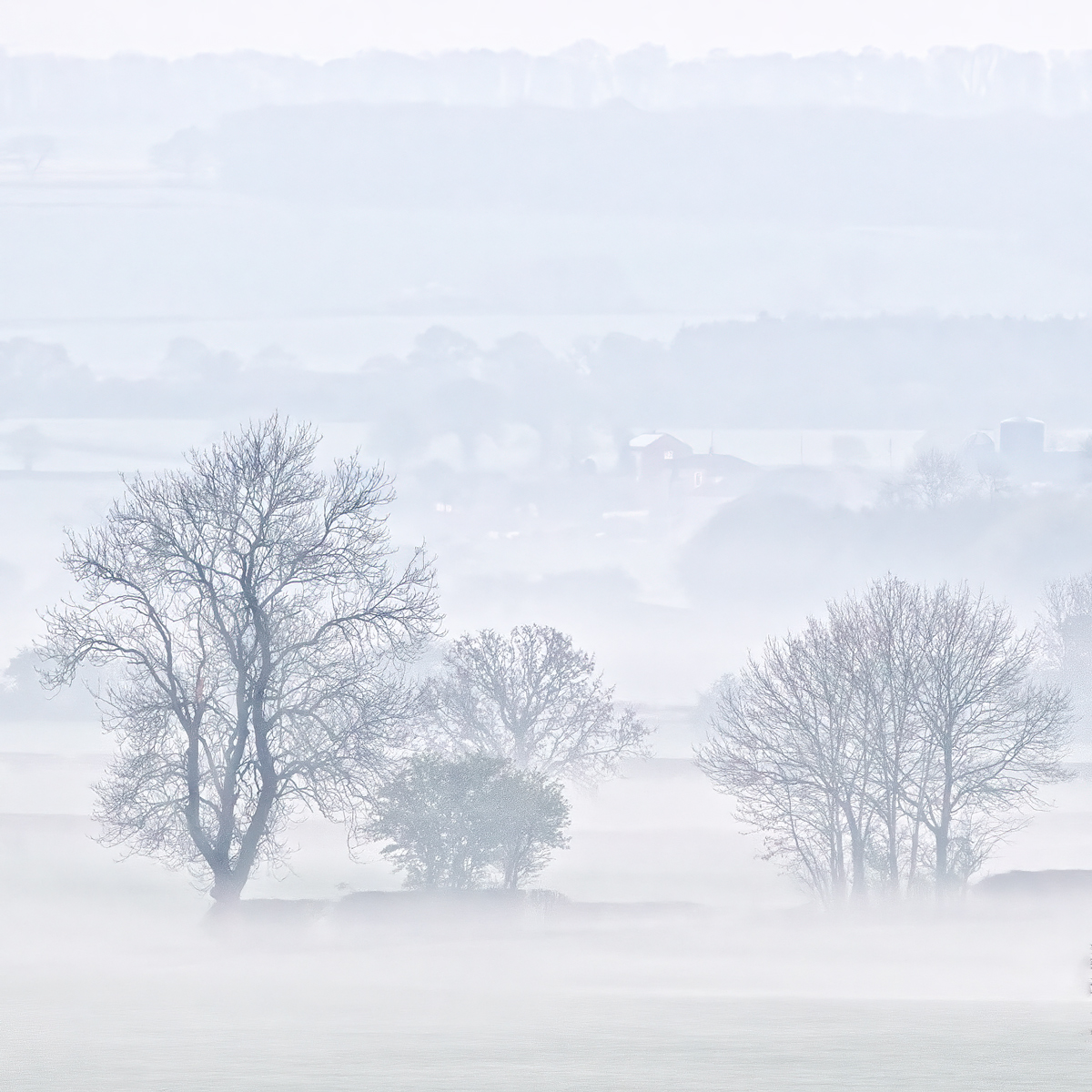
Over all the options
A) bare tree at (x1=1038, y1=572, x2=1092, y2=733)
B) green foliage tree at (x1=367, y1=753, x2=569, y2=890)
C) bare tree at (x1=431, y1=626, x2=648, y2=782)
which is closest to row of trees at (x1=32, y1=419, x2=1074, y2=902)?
green foliage tree at (x1=367, y1=753, x2=569, y2=890)

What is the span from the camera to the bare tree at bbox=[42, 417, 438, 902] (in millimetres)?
44250

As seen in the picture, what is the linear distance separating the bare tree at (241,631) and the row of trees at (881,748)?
14.6 meters

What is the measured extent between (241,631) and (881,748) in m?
21.1

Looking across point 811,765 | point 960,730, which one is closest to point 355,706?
point 811,765

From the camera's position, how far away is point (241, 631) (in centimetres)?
4434

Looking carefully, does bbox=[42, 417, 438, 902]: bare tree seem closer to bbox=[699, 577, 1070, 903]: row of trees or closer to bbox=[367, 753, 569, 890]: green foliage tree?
bbox=[367, 753, 569, 890]: green foliage tree

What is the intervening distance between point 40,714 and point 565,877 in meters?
79.1

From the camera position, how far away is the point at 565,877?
68.5 meters

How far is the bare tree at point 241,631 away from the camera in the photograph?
44.2 m

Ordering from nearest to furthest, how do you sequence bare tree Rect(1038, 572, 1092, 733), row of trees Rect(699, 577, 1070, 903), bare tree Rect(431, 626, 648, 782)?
row of trees Rect(699, 577, 1070, 903), bare tree Rect(431, 626, 648, 782), bare tree Rect(1038, 572, 1092, 733)

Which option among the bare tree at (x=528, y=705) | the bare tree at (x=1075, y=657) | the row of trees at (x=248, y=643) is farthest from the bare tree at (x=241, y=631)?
the bare tree at (x=1075, y=657)

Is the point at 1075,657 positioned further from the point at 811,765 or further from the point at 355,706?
the point at 355,706

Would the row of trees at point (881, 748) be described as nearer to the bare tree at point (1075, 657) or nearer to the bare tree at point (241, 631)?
the bare tree at point (241, 631)

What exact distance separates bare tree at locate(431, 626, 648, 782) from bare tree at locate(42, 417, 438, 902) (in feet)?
65.2
